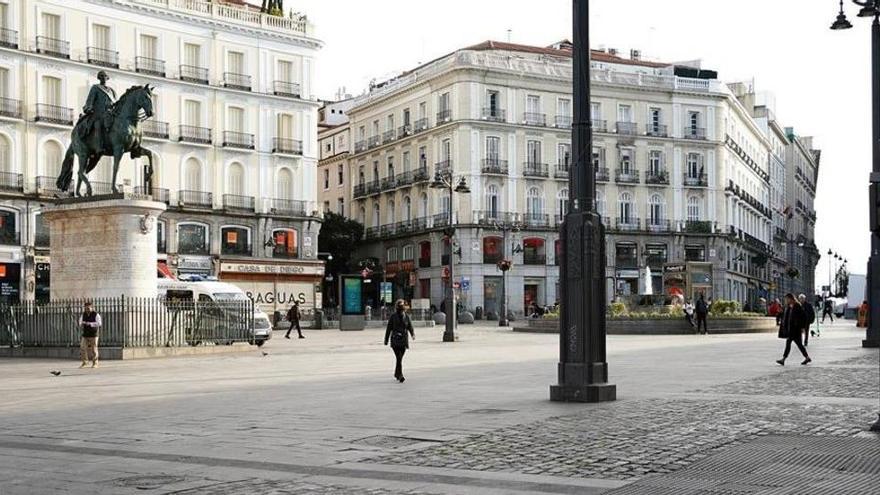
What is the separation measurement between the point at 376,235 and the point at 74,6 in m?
35.0

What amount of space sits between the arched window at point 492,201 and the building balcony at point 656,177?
13.1 m

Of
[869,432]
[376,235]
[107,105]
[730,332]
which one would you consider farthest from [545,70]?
[869,432]

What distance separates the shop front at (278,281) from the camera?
66.6 m

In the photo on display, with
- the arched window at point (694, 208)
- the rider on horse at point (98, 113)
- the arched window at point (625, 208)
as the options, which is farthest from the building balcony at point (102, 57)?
the arched window at point (694, 208)

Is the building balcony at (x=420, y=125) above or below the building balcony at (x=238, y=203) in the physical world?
above

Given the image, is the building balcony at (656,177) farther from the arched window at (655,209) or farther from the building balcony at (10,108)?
the building balcony at (10,108)

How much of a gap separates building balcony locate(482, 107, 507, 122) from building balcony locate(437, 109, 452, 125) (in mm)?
2482

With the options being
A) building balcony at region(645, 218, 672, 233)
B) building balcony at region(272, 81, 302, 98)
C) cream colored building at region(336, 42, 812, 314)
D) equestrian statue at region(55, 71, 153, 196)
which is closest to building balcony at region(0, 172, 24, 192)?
building balcony at region(272, 81, 302, 98)

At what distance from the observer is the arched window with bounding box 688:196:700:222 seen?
8862 centimetres

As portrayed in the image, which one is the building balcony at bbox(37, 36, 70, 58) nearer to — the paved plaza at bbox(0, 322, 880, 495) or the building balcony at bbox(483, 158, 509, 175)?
the building balcony at bbox(483, 158, 509, 175)

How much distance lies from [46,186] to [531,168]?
3640 cm

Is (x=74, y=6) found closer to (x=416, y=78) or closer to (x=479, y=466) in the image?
(x=416, y=78)

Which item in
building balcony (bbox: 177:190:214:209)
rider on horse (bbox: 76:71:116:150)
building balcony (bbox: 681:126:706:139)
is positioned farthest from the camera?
building balcony (bbox: 681:126:706:139)

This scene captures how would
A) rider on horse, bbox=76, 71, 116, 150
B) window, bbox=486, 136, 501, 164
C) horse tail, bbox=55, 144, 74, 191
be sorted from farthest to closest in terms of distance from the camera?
window, bbox=486, 136, 501, 164
horse tail, bbox=55, 144, 74, 191
rider on horse, bbox=76, 71, 116, 150
